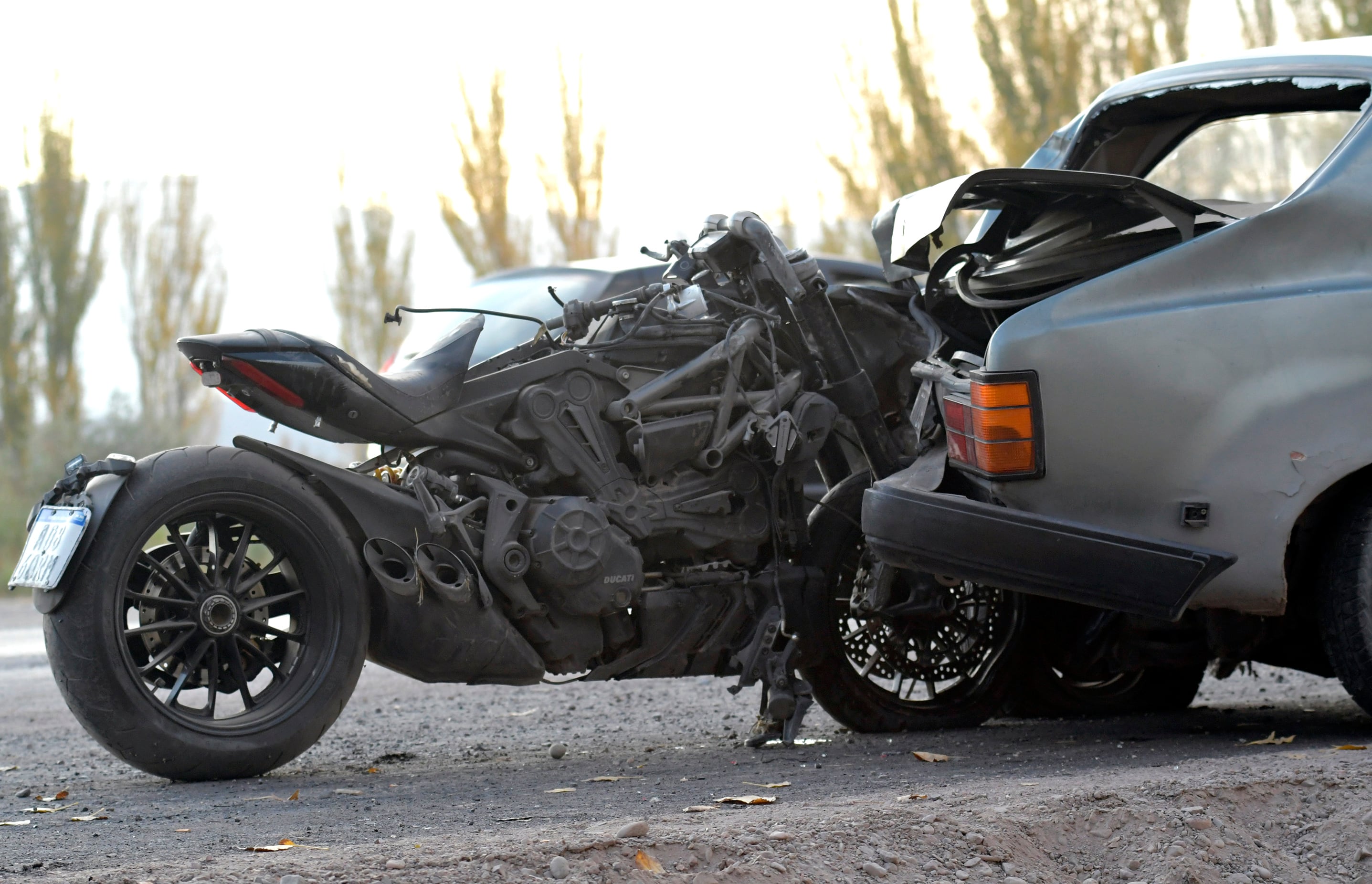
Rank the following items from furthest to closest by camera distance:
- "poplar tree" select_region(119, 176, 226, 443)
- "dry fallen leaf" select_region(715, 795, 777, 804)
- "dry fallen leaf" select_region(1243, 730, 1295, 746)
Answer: "poplar tree" select_region(119, 176, 226, 443) → "dry fallen leaf" select_region(1243, 730, 1295, 746) → "dry fallen leaf" select_region(715, 795, 777, 804)

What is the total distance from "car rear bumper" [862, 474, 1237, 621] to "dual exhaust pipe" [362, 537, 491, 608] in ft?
4.31

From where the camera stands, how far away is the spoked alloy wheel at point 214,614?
4.14m

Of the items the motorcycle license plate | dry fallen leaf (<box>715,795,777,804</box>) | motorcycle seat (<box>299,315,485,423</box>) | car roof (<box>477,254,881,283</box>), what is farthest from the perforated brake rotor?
car roof (<box>477,254,881,283</box>)

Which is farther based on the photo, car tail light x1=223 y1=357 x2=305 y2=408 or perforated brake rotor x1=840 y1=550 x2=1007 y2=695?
perforated brake rotor x1=840 y1=550 x2=1007 y2=695

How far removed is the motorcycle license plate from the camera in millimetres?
4004

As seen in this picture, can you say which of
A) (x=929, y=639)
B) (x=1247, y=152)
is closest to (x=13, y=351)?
(x=1247, y=152)

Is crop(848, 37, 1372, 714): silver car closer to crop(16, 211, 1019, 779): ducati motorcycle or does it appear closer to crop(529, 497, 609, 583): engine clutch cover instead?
crop(16, 211, 1019, 779): ducati motorcycle

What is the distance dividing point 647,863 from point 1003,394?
6.18 feet

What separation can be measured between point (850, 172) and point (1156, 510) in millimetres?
17383

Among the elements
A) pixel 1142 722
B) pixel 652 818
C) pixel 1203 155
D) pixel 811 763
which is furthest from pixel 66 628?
pixel 1203 155

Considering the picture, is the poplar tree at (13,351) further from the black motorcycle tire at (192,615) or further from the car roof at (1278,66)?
the car roof at (1278,66)

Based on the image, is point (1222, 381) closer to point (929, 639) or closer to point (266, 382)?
point (929, 639)

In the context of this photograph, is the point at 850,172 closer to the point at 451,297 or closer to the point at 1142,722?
the point at 451,297

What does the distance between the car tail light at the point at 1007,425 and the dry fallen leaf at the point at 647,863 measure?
70.1 inches
